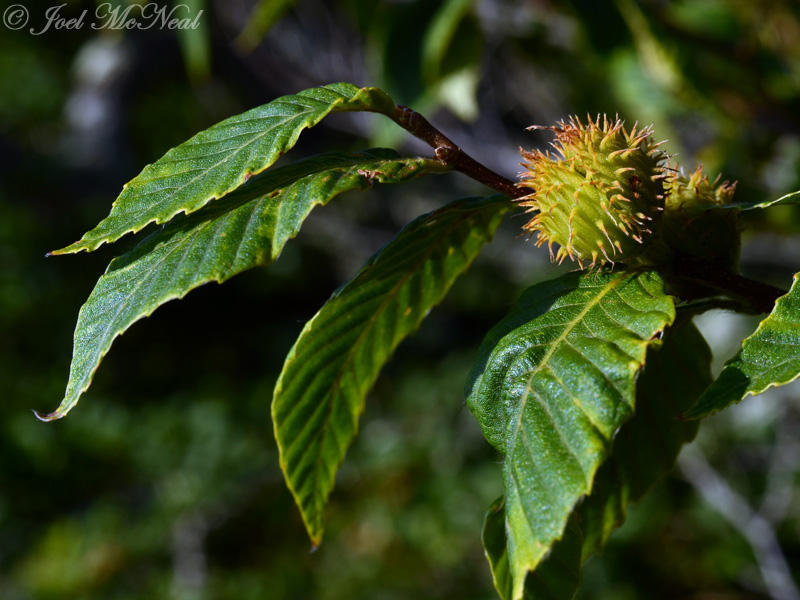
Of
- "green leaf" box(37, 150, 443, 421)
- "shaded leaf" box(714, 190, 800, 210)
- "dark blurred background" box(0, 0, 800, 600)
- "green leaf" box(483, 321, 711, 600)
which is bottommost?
"dark blurred background" box(0, 0, 800, 600)

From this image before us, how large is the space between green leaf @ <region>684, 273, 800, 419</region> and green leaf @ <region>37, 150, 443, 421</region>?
0.88 feet

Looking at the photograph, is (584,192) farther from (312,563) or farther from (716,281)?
(312,563)

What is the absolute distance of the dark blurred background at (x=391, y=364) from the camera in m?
1.91

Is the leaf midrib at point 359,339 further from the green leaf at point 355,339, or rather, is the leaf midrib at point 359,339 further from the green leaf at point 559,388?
the green leaf at point 559,388

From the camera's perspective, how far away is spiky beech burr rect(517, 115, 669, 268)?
0.65m

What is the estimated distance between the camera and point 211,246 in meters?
0.60

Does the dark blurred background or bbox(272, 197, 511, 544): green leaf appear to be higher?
bbox(272, 197, 511, 544): green leaf

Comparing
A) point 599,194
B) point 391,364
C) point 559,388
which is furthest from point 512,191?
point 391,364

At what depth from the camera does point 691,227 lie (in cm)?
69

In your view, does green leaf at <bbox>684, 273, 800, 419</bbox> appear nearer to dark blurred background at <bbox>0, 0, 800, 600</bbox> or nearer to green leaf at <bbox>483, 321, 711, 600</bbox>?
green leaf at <bbox>483, 321, 711, 600</bbox>

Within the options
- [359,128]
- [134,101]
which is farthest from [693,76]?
[134,101]

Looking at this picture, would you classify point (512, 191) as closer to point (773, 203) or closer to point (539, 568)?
point (773, 203)

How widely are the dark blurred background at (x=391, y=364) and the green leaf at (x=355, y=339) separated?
0.99m

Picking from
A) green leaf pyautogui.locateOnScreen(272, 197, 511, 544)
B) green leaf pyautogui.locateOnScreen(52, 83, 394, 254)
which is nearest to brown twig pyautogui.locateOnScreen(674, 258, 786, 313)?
green leaf pyautogui.locateOnScreen(272, 197, 511, 544)
